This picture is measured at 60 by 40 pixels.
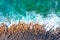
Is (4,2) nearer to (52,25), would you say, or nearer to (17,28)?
(17,28)

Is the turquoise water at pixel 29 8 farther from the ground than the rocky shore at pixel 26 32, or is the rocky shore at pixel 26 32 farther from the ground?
the turquoise water at pixel 29 8

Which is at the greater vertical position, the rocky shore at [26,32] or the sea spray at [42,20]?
the sea spray at [42,20]

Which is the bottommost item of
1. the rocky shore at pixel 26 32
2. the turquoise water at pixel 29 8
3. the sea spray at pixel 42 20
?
the rocky shore at pixel 26 32

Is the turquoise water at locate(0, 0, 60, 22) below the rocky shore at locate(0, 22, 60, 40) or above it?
above

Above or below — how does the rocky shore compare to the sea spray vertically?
below

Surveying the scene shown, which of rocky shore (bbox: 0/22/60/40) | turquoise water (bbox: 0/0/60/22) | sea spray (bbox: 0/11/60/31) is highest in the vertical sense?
turquoise water (bbox: 0/0/60/22)

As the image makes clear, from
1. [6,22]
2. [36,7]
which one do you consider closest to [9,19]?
[6,22]

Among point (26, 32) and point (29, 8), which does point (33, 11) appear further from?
point (26, 32)

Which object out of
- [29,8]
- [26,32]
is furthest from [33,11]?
[26,32]
